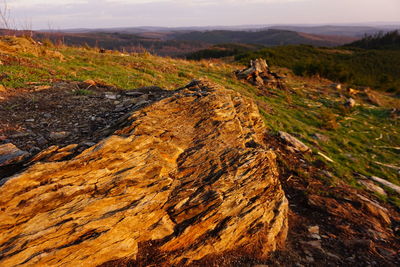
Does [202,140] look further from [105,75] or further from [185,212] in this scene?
[105,75]

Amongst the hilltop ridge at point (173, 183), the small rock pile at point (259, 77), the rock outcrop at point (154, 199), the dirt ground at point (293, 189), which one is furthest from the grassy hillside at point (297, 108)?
the rock outcrop at point (154, 199)

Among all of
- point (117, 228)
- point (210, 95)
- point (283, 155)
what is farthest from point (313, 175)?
point (117, 228)

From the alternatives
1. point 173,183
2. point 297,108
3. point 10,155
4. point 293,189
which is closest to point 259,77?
point 297,108

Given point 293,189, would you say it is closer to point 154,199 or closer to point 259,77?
point 154,199

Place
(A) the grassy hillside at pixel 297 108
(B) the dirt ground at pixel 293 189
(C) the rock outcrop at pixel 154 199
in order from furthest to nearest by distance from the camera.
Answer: (A) the grassy hillside at pixel 297 108, (B) the dirt ground at pixel 293 189, (C) the rock outcrop at pixel 154 199

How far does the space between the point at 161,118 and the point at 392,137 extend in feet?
50.1

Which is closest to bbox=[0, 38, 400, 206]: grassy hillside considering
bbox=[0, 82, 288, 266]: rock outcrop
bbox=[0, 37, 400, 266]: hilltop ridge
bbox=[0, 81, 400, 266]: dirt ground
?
bbox=[0, 37, 400, 266]: hilltop ridge

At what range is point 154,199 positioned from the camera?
4.19m

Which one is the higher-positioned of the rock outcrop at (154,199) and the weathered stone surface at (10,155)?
the weathered stone surface at (10,155)

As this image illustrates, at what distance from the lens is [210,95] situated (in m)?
6.65

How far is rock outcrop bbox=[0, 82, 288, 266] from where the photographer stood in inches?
130

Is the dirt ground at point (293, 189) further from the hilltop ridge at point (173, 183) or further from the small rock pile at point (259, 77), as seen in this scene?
the small rock pile at point (259, 77)

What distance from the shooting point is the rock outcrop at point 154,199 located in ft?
10.9

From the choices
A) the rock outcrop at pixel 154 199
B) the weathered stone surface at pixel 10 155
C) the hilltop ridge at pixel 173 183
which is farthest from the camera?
the weathered stone surface at pixel 10 155
